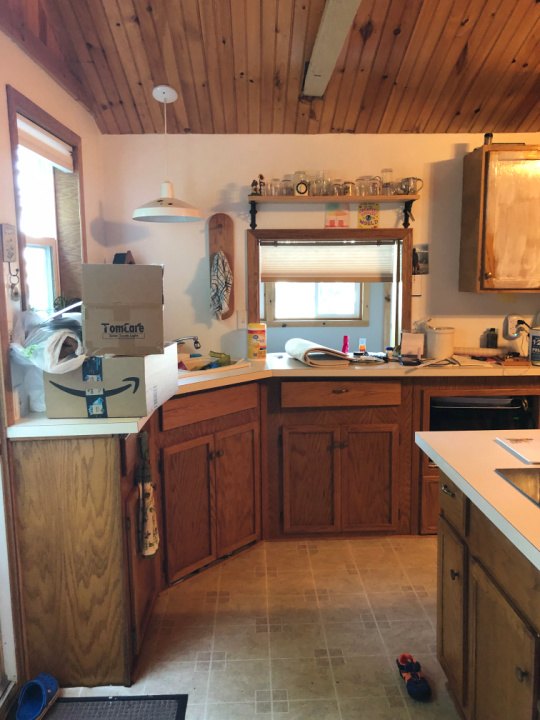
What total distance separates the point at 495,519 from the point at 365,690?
1.04m

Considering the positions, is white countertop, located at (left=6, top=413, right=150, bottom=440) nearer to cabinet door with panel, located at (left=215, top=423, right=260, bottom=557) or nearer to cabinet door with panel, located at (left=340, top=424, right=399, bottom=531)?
cabinet door with panel, located at (left=215, top=423, right=260, bottom=557)

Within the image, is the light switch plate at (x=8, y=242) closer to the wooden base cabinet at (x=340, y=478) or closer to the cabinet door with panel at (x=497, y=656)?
the wooden base cabinet at (x=340, y=478)

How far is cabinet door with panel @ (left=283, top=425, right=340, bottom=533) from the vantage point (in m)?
2.95

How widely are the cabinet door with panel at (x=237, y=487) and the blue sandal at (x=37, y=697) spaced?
3.36 ft

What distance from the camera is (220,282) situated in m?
3.21

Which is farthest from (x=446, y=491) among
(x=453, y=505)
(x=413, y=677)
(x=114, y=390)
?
(x=114, y=390)

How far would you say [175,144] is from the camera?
3.18m

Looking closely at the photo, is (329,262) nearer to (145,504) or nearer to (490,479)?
(145,504)

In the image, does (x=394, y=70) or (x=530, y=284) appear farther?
(x=530, y=284)

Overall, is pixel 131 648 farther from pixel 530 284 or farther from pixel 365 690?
pixel 530 284

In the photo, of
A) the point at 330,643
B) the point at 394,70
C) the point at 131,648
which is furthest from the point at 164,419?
the point at 394,70

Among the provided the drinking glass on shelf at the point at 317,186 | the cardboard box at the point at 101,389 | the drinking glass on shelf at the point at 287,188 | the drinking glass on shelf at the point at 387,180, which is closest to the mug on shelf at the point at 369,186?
the drinking glass on shelf at the point at 387,180

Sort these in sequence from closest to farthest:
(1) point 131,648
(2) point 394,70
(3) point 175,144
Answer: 1. (1) point 131,648
2. (2) point 394,70
3. (3) point 175,144

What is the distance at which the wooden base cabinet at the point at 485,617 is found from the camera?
4.02 feet
